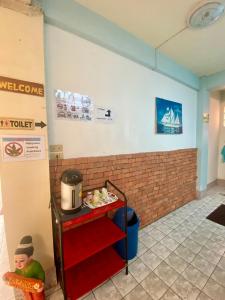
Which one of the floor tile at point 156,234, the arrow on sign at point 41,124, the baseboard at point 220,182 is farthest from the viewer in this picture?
the baseboard at point 220,182

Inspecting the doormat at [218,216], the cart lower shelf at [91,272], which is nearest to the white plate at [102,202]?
the cart lower shelf at [91,272]

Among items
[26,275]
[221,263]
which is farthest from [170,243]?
[26,275]

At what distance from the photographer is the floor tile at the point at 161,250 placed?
1.74 metres

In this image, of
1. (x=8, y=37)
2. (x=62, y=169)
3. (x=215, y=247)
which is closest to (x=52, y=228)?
(x=62, y=169)

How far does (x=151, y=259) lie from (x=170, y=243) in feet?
1.32

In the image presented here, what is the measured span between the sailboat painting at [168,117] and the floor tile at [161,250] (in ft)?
5.24

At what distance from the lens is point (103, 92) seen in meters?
1.72

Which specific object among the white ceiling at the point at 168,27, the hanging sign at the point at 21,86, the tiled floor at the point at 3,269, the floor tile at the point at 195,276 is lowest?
the floor tile at the point at 195,276

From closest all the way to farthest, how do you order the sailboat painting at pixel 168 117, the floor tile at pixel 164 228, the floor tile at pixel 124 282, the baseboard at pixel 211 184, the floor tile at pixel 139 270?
the floor tile at pixel 124 282 < the floor tile at pixel 139 270 < the floor tile at pixel 164 228 < the sailboat painting at pixel 168 117 < the baseboard at pixel 211 184

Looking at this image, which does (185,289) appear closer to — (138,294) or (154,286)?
(154,286)

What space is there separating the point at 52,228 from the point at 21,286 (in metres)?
0.41

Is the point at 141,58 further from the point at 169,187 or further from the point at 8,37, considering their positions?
the point at 169,187

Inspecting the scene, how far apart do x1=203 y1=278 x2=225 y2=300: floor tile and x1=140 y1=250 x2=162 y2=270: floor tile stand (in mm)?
456

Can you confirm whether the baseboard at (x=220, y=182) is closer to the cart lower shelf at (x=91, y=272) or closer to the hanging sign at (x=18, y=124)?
the cart lower shelf at (x=91, y=272)
